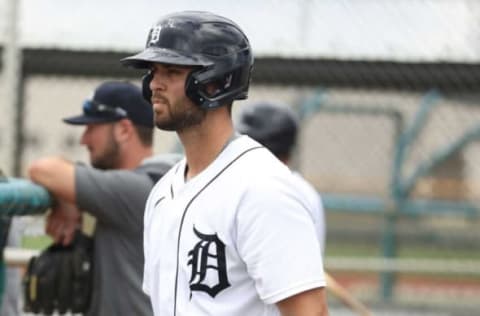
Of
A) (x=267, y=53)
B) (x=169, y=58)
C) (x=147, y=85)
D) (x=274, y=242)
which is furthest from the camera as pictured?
(x=267, y=53)

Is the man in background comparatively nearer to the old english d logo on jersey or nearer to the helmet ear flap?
the helmet ear flap

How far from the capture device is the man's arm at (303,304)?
8.37ft

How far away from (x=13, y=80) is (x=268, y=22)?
1.14 meters

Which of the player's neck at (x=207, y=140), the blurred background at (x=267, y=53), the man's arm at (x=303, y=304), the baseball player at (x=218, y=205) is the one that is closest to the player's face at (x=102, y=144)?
the blurred background at (x=267, y=53)

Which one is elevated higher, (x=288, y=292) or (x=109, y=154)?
(x=288, y=292)

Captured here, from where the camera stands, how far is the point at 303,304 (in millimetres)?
2555

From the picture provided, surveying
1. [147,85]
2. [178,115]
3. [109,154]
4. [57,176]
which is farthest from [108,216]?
[178,115]

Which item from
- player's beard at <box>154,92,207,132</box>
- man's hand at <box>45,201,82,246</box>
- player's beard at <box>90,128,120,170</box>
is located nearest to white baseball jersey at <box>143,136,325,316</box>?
player's beard at <box>154,92,207,132</box>

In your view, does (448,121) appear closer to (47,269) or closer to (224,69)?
(47,269)

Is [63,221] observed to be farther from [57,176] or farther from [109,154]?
[109,154]

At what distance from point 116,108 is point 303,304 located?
1552 millimetres

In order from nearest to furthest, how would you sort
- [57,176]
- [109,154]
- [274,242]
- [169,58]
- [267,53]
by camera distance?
[274,242] → [169,58] → [57,176] → [109,154] → [267,53]

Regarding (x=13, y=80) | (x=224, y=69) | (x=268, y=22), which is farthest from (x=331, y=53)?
(x=224, y=69)

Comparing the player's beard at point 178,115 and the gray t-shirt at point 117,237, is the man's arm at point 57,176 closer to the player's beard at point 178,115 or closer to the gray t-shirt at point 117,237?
the gray t-shirt at point 117,237
